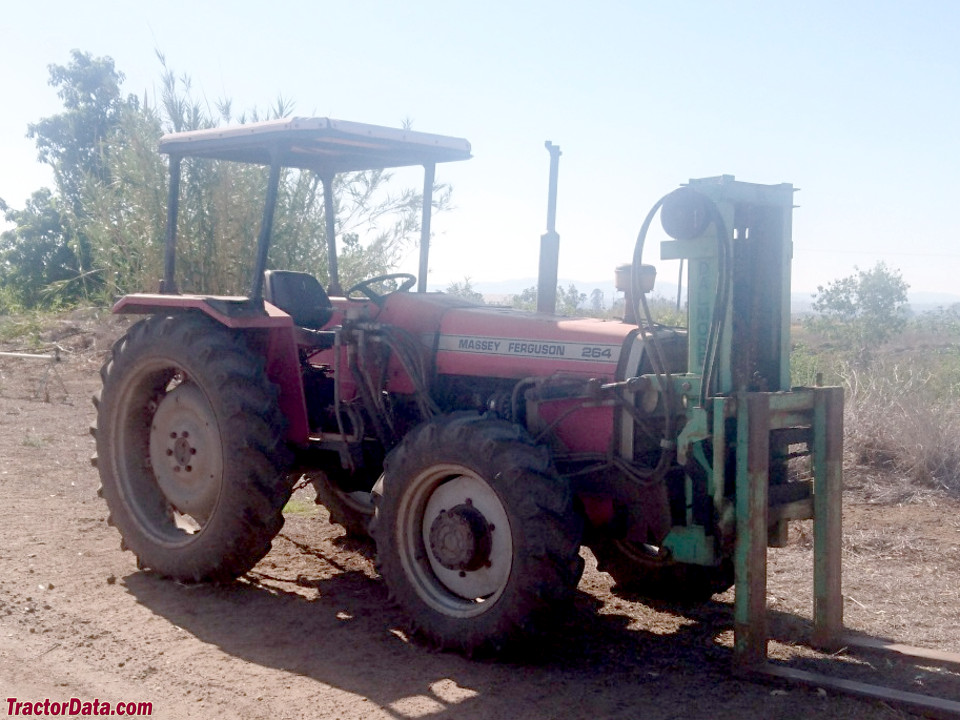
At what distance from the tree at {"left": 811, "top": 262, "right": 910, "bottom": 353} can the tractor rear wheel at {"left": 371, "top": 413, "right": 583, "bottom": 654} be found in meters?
20.1

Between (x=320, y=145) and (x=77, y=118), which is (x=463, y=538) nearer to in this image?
(x=320, y=145)

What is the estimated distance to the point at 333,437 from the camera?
19.5 feet

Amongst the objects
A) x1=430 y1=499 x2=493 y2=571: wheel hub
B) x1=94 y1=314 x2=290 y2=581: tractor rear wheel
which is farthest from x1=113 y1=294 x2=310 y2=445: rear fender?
x1=430 y1=499 x2=493 y2=571: wheel hub

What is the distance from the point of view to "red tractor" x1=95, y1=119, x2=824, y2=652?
4.68 metres

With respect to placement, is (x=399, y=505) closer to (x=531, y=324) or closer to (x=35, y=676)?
(x=531, y=324)

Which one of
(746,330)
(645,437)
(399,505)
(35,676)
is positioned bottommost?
(35,676)

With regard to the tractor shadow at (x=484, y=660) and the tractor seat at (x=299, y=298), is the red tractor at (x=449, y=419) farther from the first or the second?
A: the tractor shadow at (x=484, y=660)

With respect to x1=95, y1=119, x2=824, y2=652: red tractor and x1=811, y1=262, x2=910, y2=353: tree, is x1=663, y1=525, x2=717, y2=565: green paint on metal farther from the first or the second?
x1=811, y1=262, x2=910, y2=353: tree

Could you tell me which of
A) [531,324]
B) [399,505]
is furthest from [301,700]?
[531,324]

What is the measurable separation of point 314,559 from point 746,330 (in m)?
3.23

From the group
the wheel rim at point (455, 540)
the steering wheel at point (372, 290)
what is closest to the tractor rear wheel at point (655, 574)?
the wheel rim at point (455, 540)

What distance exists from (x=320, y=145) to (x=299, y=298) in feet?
3.19

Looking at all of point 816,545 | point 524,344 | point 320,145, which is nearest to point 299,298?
point 320,145

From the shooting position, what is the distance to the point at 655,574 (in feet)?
18.8
